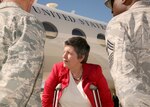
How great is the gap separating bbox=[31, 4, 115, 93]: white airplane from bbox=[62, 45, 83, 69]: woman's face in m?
7.53

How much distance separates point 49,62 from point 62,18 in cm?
263

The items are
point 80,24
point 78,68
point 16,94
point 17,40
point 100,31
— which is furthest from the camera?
point 100,31

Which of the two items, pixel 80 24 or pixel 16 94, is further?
pixel 80 24

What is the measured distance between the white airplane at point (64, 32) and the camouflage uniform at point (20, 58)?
9058mm

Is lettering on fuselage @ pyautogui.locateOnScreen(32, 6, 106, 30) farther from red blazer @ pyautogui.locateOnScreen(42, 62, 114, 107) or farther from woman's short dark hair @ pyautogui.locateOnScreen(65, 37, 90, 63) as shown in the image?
red blazer @ pyautogui.locateOnScreen(42, 62, 114, 107)

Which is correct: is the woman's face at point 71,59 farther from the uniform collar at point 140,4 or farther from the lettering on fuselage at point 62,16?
the lettering on fuselage at point 62,16

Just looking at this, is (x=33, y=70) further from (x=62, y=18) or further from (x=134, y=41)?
(x=62, y=18)

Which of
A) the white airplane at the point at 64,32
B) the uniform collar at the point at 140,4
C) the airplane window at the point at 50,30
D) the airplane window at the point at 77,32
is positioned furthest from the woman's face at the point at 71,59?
the airplane window at the point at 77,32

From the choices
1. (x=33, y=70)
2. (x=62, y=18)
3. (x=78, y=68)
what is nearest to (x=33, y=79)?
(x=33, y=70)

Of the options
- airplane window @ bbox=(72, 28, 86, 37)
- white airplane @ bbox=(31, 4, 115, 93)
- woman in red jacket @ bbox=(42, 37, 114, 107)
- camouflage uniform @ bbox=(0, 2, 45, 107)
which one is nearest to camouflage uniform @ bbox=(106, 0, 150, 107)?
camouflage uniform @ bbox=(0, 2, 45, 107)

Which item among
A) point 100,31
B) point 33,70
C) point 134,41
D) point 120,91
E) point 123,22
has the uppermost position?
point 100,31

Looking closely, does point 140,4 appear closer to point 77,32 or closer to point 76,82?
point 76,82

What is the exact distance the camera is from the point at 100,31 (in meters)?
16.8

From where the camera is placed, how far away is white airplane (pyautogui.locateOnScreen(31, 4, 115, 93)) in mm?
12361
